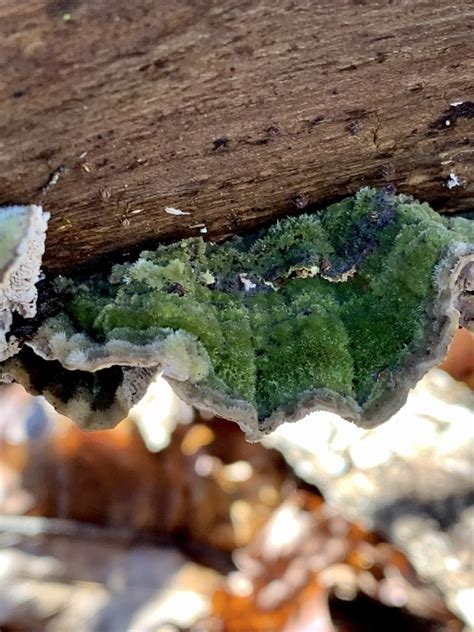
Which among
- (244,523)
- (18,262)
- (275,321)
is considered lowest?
(244,523)

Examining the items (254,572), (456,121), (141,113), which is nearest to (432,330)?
(456,121)

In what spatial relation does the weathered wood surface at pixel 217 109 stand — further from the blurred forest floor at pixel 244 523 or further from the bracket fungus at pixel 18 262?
the blurred forest floor at pixel 244 523

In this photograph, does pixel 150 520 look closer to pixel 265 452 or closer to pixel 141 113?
pixel 265 452

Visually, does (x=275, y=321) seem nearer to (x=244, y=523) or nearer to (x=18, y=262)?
(x=18, y=262)

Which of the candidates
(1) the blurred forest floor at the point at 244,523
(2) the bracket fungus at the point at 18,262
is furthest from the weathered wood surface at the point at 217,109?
(1) the blurred forest floor at the point at 244,523

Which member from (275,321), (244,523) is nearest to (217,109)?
(275,321)

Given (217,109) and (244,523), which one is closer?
(217,109)
